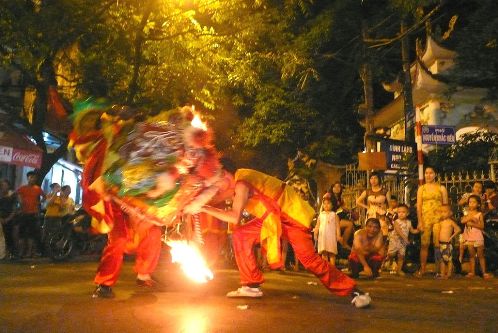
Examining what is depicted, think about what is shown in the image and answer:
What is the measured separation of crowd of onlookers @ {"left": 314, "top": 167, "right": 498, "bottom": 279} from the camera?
10258 millimetres

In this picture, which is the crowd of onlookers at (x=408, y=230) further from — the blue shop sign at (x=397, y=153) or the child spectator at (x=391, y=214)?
the blue shop sign at (x=397, y=153)

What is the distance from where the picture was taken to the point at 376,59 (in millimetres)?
18250

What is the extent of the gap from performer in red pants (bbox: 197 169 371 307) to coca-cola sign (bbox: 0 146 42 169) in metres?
9.79

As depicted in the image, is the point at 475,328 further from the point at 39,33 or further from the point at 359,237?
the point at 39,33

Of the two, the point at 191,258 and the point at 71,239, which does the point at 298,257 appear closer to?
the point at 191,258

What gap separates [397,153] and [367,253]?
4.51m

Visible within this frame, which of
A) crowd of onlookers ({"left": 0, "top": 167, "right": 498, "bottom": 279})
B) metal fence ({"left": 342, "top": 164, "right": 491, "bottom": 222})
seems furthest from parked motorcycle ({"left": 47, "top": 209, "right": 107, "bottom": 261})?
metal fence ({"left": 342, "top": 164, "right": 491, "bottom": 222})

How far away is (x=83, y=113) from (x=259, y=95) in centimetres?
1594

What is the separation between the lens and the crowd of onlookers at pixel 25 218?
12.7 meters

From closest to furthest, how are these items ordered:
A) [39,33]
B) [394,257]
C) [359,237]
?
[359,237] → [394,257] → [39,33]

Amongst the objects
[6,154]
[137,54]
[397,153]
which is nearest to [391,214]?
[397,153]

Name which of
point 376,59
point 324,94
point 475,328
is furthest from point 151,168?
point 324,94

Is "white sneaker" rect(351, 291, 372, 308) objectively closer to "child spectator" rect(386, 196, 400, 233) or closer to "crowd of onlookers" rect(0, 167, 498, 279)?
"crowd of onlookers" rect(0, 167, 498, 279)

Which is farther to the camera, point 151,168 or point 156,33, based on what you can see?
point 156,33
